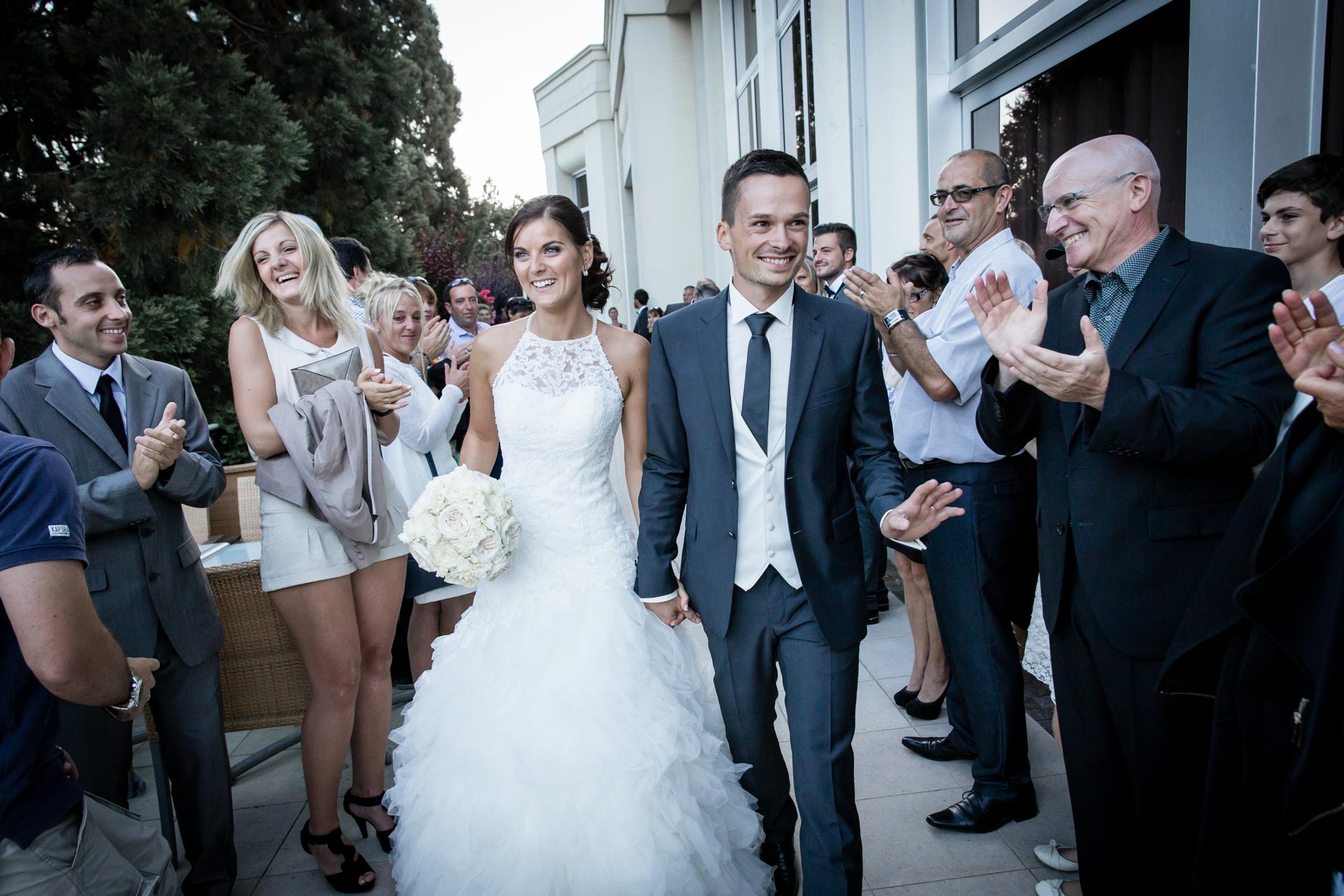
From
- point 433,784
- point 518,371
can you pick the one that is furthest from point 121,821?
point 518,371

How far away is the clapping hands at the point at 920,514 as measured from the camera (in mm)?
2061

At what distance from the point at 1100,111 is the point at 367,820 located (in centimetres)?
449

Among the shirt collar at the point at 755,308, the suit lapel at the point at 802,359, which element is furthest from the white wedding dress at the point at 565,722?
the suit lapel at the point at 802,359

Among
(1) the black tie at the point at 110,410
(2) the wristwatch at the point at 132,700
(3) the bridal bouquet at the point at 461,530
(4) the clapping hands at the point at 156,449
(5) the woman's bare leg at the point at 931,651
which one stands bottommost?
(5) the woman's bare leg at the point at 931,651

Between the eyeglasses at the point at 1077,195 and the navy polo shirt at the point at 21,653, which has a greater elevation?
the eyeglasses at the point at 1077,195

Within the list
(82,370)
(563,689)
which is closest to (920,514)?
(563,689)

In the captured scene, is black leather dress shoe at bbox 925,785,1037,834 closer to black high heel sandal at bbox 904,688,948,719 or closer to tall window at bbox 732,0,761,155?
black high heel sandal at bbox 904,688,948,719

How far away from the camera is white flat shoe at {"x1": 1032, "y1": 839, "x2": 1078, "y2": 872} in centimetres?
274

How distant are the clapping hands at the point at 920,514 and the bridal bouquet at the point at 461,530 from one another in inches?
44.2

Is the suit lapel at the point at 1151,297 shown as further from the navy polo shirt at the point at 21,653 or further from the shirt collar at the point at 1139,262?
the navy polo shirt at the point at 21,653

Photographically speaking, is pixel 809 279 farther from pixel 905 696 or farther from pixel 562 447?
pixel 562 447

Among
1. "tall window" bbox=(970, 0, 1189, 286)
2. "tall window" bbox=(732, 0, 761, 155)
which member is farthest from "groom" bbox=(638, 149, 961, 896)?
"tall window" bbox=(732, 0, 761, 155)

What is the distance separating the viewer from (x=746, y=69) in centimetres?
1324

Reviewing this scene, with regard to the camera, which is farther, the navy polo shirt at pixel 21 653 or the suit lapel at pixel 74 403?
the suit lapel at pixel 74 403
